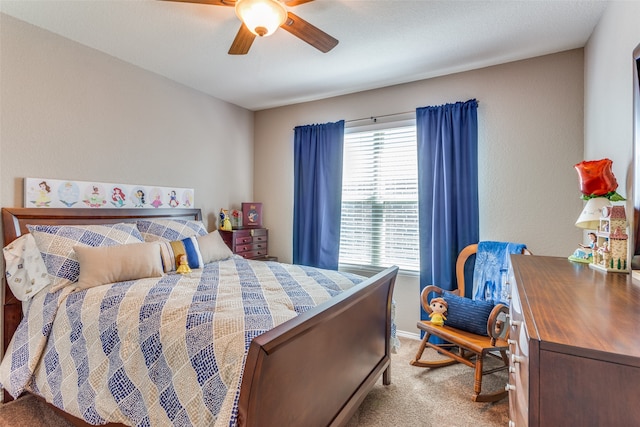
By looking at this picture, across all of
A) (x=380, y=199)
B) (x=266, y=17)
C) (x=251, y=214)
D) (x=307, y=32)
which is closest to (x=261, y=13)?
(x=266, y=17)

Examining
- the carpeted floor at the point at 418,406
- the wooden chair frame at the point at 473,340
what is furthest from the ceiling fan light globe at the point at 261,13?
the carpeted floor at the point at 418,406

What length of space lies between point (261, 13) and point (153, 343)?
5.55 feet

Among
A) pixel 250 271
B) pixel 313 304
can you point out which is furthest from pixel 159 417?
pixel 250 271

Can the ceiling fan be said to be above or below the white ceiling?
below

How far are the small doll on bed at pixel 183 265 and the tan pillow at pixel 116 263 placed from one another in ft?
0.62

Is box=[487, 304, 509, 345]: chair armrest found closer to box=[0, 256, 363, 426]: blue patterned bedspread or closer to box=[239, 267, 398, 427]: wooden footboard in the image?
box=[239, 267, 398, 427]: wooden footboard

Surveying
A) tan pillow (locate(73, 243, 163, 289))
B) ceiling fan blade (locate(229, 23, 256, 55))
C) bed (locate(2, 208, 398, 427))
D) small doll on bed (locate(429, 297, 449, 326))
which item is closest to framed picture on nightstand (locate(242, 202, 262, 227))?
bed (locate(2, 208, 398, 427))

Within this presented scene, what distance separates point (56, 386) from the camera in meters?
1.82

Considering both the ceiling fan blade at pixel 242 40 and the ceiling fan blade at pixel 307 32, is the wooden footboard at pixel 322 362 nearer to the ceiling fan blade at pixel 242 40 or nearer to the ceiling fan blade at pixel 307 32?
the ceiling fan blade at pixel 307 32

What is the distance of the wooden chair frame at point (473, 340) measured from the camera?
2.21 metres

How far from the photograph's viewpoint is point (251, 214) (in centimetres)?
393

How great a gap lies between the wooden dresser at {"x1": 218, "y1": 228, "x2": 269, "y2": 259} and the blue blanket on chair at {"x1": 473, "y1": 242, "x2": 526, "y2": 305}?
2416 millimetres

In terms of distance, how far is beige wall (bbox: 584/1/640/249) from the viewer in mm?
1550

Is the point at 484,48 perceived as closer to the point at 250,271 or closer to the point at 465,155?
the point at 465,155
